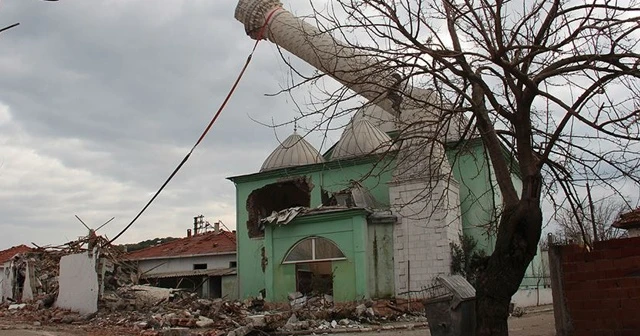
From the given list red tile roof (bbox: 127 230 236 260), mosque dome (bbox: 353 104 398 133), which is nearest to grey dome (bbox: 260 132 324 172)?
mosque dome (bbox: 353 104 398 133)

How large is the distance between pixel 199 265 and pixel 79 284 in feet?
46.0

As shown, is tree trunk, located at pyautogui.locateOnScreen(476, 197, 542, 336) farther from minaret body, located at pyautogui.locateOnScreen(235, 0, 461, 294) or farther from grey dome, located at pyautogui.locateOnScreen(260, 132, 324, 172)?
grey dome, located at pyautogui.locateOnScreen(260, 132, 324, 172)

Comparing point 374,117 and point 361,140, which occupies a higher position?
point 361,140

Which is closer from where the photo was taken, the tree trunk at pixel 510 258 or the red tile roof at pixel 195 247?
the tree trunk at pixel 510 258

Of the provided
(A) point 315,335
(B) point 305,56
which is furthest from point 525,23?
(B) point 305,56

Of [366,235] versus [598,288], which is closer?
[598,288]

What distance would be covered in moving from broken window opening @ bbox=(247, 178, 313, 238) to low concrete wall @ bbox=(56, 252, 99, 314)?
919 cm

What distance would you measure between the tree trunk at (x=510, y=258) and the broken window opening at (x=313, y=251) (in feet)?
49.9

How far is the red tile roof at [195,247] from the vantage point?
33.5 metres

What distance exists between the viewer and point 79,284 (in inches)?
767

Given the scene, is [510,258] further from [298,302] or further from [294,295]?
Answer: [294,295]

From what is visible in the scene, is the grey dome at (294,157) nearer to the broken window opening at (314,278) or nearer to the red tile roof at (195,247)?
the broken window opening at (314,278)

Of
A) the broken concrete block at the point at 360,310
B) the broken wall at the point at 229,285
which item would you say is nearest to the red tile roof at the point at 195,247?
the broken wall at the point at 229,285

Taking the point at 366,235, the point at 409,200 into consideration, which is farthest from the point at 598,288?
the point at 366,235
